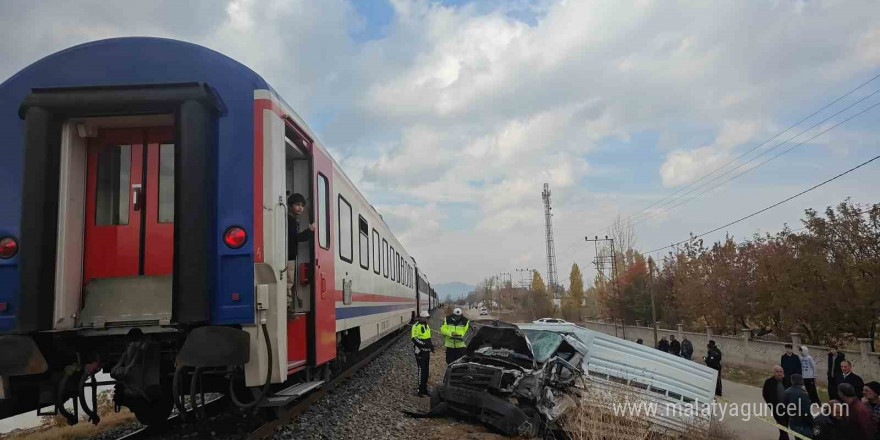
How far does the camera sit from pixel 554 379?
869 centimetres

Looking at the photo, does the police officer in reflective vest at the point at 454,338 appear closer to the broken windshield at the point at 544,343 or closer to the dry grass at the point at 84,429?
the broken windshield at the point at 544,343

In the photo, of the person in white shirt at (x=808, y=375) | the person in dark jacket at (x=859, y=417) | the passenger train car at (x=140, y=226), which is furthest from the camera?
the person in white shirt at (x=808, y=375)

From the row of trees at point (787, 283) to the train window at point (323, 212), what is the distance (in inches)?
665

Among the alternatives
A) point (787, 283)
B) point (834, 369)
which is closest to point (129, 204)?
point (834, 369)

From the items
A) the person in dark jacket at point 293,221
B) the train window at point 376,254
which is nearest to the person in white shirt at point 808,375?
the train window at point 376,254

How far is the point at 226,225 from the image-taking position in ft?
15.5

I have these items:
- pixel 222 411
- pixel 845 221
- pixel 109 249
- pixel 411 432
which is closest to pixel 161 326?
pixel 109 249

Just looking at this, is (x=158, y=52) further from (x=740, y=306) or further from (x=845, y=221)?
(x=740, y=306)

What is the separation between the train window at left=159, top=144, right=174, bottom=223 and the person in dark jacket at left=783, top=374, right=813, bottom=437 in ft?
30.6

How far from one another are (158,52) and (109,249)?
1.77 meters

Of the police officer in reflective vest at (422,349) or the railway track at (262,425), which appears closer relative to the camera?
the railway track at (262,425)

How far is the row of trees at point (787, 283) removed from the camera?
1753 centimetres

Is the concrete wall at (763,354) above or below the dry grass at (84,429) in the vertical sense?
below

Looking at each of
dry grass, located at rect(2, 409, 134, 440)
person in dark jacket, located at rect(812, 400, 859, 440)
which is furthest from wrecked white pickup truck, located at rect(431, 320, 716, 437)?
dry grass, located at rect(2, 409, 134, 440)
